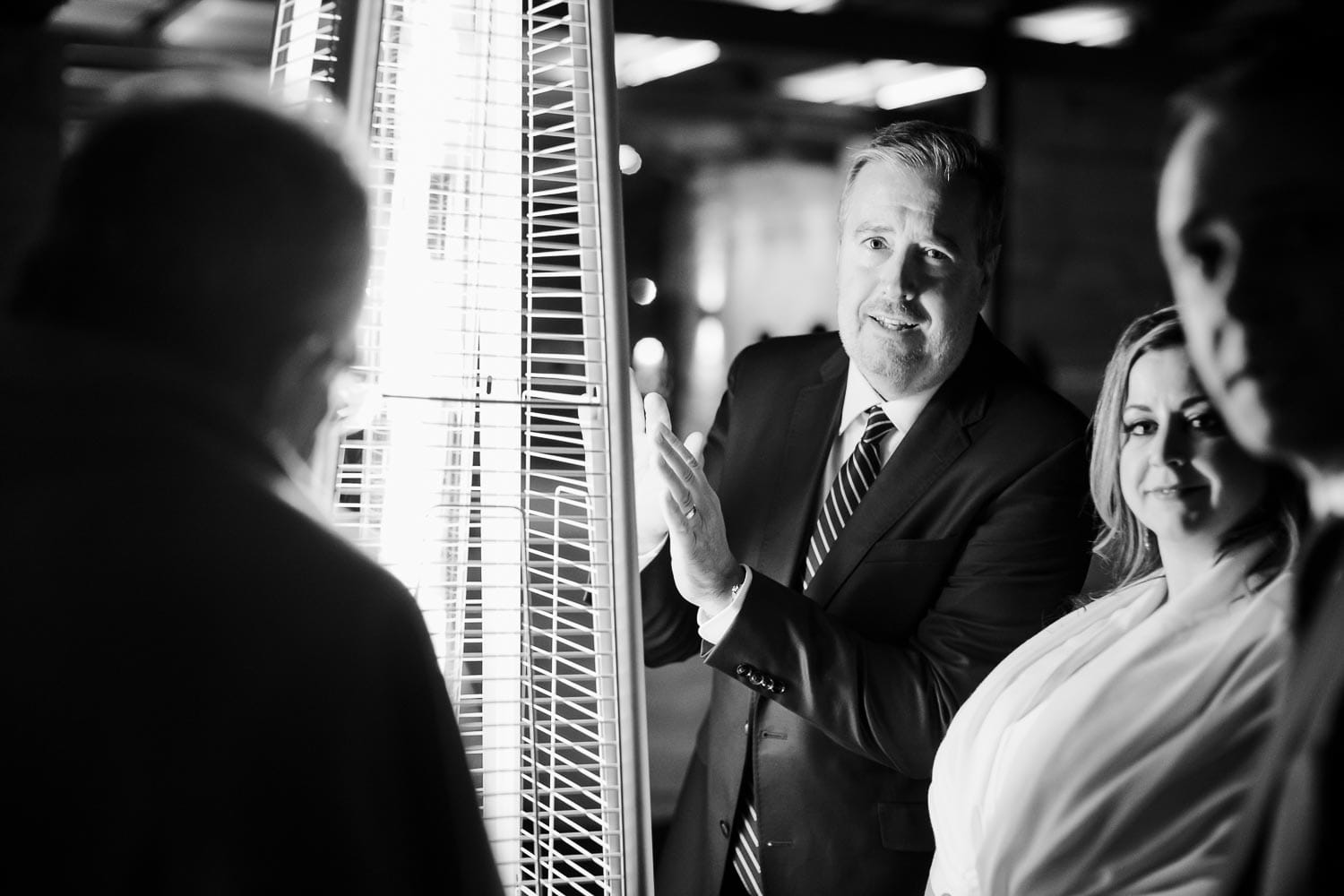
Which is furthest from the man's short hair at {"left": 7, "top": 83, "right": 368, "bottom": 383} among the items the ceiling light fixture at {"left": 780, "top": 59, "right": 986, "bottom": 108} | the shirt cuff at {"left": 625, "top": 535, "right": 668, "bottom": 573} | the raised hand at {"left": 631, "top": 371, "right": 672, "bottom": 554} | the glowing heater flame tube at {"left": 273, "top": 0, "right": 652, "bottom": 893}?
Answer: the ceiling light fixture at {"left": 780, "top": 59, "right": 986, "bottom": 108}

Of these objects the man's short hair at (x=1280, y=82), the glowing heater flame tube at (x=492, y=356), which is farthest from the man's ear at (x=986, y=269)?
the man's short hair at (x=1280, y=82)

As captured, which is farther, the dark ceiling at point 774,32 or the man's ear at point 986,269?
the dark ceiling at point 774,32

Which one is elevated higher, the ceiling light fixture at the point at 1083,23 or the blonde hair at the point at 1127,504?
the ceiling light fixture at the point at 1083,23

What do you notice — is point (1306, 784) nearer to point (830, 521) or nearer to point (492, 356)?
point (492, 356)

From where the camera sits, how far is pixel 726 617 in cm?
153

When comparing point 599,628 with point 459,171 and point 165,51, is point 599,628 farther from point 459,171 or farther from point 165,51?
point 165,51

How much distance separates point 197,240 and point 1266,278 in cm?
53

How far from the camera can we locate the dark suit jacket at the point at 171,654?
59 centimetres

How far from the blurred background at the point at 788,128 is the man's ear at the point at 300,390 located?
0.24 m

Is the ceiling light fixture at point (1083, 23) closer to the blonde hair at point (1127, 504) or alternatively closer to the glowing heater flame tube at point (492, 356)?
the blonde hair at point (1127, 504)

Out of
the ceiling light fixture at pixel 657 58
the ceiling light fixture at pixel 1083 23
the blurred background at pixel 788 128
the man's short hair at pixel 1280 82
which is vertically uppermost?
the ceiling light fixture at pixel 657 58

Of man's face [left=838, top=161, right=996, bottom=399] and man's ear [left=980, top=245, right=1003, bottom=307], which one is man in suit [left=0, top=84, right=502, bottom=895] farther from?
man's ear [left=980, top=245, right=1003, bottom=307]

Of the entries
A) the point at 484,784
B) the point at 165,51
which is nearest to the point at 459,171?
the point at 484,784

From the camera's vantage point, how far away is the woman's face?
3.87ft
